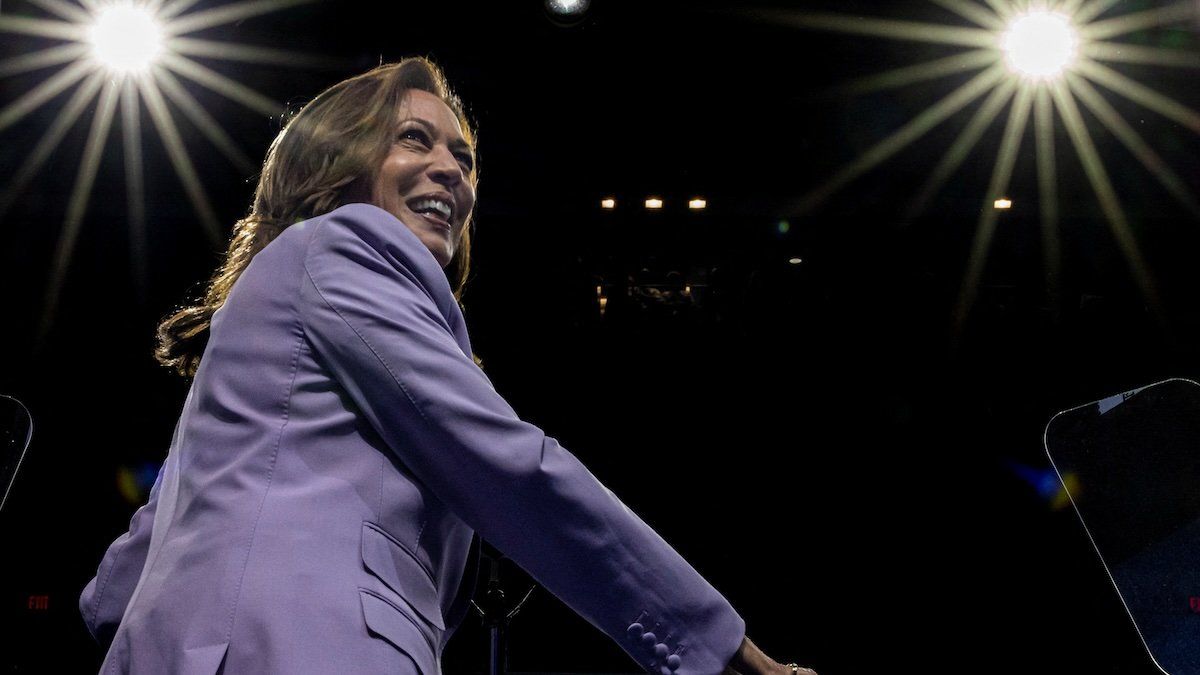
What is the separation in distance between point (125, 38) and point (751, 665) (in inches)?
136

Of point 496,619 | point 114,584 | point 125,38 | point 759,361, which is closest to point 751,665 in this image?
point 114,584

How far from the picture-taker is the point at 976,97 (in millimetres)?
3811

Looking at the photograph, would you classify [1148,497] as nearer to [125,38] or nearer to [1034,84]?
[1034,84]

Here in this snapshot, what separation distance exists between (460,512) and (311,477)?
0.14 m

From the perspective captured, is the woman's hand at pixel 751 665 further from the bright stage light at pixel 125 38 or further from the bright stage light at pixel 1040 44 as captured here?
the bright stage light at pixel 125 38

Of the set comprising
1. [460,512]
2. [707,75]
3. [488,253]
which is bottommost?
[460,512]

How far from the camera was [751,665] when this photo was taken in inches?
31.9

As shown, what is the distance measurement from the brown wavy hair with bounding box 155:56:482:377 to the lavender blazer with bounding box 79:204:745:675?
0.31 m

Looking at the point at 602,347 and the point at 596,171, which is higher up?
the point at 596,171

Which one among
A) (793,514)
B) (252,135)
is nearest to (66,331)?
(252,135)

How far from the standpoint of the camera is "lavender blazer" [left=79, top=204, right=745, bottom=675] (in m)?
0.73

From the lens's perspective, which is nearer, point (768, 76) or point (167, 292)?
point (768, 76)

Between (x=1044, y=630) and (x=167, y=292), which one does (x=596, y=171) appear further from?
(x=1044, y=630)

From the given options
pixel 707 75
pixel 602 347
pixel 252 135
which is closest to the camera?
pixel 707 75
